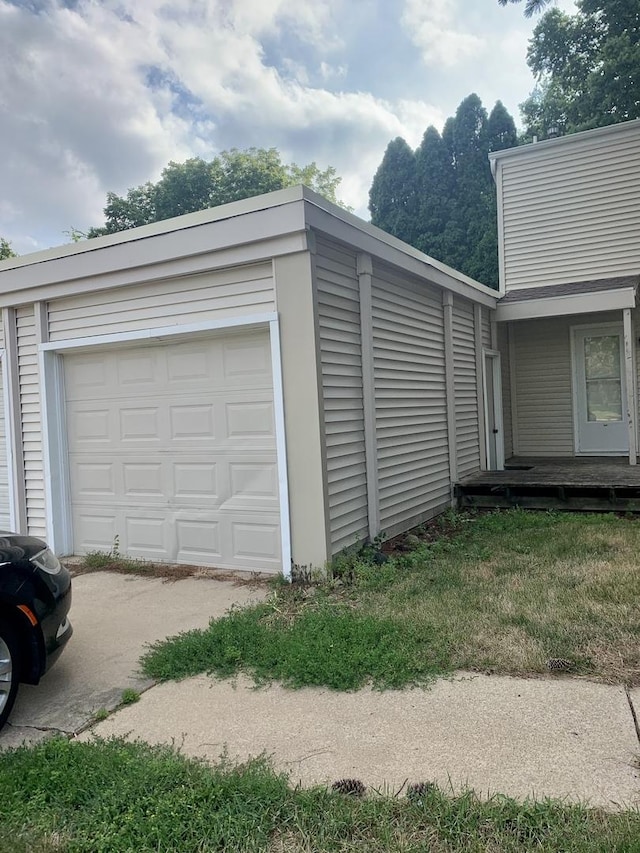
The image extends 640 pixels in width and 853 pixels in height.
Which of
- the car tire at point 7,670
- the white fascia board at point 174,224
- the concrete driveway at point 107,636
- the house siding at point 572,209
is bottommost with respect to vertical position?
the concrete driveway at point 107,636

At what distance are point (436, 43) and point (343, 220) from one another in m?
10.6

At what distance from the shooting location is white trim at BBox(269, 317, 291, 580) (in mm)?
5508

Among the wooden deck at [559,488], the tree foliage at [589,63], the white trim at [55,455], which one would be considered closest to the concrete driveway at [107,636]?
the white trim at [55,455]

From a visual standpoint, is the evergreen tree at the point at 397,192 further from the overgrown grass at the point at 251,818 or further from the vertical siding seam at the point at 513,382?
the overgrown grass at the point at 251,818

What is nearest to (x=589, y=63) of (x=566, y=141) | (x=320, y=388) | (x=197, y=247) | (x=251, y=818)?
(x=566, y=141)

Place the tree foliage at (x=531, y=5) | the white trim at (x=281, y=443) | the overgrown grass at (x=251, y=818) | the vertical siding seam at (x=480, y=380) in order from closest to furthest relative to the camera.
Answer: the overgrown grass at (x=251, y=818) < the white trim at (x=281, y=443) < the vertical siding seam at (x=480, y=380) < the tree foliage at (x=531, y=5)

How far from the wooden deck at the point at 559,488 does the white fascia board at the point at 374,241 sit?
2833 mm

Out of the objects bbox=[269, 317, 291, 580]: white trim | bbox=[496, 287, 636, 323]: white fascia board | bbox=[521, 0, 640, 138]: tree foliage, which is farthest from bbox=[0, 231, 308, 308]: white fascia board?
bbox=[521, 0, 640, 138]: tree foliage

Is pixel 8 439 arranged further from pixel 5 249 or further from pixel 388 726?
pixel 5 249

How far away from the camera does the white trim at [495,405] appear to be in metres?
10.3

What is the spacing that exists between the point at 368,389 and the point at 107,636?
339cm

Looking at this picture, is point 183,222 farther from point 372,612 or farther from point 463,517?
point 463,517

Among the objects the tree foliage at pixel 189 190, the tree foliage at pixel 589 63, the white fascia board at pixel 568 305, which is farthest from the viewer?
the tree foliage at pixel 189 190

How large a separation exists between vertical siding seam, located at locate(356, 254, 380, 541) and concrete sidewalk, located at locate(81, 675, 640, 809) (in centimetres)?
303
